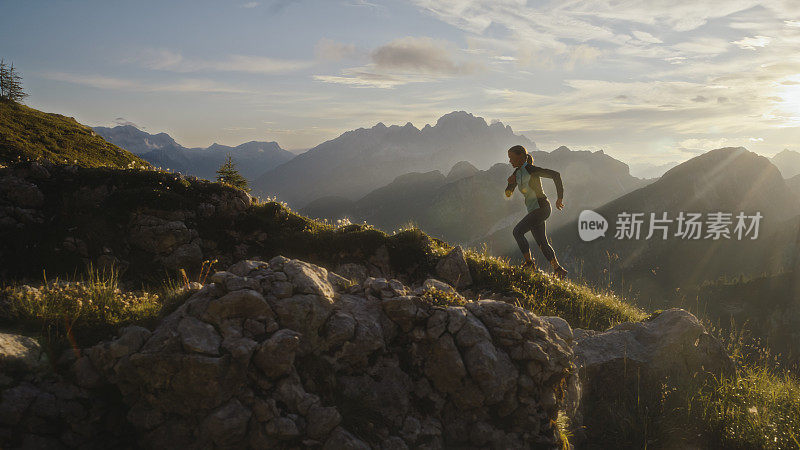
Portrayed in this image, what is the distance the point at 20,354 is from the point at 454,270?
9.18 m

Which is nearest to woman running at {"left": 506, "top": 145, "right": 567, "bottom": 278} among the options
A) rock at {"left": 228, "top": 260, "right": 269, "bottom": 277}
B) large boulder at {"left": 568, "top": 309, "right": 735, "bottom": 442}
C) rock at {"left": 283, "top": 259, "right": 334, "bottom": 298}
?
large boulder at {"left": 568, "top": 309, "right": 735, "bottom": 442}

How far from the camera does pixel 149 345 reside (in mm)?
5113

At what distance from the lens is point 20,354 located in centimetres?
486

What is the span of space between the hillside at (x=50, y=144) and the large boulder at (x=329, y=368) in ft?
65.5

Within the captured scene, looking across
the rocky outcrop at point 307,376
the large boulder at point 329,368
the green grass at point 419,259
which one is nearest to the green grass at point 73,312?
the rocky outcrop at point 307,376

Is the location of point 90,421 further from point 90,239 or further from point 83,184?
point 83,184

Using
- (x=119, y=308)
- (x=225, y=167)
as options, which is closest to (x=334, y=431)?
(x=119, y=308)

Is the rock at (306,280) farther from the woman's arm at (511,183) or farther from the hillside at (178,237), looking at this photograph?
the woman's arm at (511,183)

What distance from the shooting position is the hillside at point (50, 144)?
72.3 ft

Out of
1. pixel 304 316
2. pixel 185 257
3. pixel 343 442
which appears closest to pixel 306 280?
pixel 304 316

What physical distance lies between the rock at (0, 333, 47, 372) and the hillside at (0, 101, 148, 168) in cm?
1903

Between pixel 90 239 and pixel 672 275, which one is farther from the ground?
pixel 90 239

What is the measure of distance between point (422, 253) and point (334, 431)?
735cm

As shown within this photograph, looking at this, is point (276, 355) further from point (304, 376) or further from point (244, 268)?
point (244, 268)
